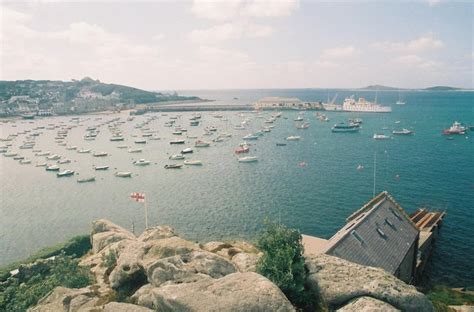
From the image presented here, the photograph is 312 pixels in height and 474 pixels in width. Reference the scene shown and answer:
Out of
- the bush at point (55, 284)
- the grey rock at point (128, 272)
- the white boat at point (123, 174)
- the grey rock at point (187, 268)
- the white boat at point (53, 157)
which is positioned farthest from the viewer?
the white boat at point (53, 157)

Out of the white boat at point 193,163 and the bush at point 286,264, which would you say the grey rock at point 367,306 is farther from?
the white boat at point 193,163

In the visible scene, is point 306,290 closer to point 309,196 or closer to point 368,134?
point 309,196

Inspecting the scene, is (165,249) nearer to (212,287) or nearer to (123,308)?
(123,308)

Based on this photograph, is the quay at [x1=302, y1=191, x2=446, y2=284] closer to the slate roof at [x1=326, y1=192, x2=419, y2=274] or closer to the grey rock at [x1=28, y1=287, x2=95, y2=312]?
the slate roof at [x1=326, y1=192, x2=419, y2=274]

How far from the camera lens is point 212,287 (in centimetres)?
2256

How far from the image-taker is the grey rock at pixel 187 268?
91.1 feet

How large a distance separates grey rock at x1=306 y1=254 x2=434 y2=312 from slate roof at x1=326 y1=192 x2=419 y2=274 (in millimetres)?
11805

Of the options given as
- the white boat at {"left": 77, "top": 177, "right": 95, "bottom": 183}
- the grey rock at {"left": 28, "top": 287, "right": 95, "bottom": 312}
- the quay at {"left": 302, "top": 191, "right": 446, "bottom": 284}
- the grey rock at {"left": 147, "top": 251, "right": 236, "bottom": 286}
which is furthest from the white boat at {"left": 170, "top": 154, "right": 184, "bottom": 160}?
the grey rock at {"left": 147, "top": 251, "right": 236, "bottom": 286}

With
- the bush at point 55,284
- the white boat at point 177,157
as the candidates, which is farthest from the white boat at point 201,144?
the bush at point 55,284

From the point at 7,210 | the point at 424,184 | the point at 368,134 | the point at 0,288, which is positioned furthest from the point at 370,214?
the point at 368,134

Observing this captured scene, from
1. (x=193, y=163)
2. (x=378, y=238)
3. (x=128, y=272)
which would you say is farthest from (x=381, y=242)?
(x=193, y=163)

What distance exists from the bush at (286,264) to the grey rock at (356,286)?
106cm

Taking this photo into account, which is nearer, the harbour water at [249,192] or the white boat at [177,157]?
the harbour water at [249,192]

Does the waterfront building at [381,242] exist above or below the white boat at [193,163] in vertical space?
above
